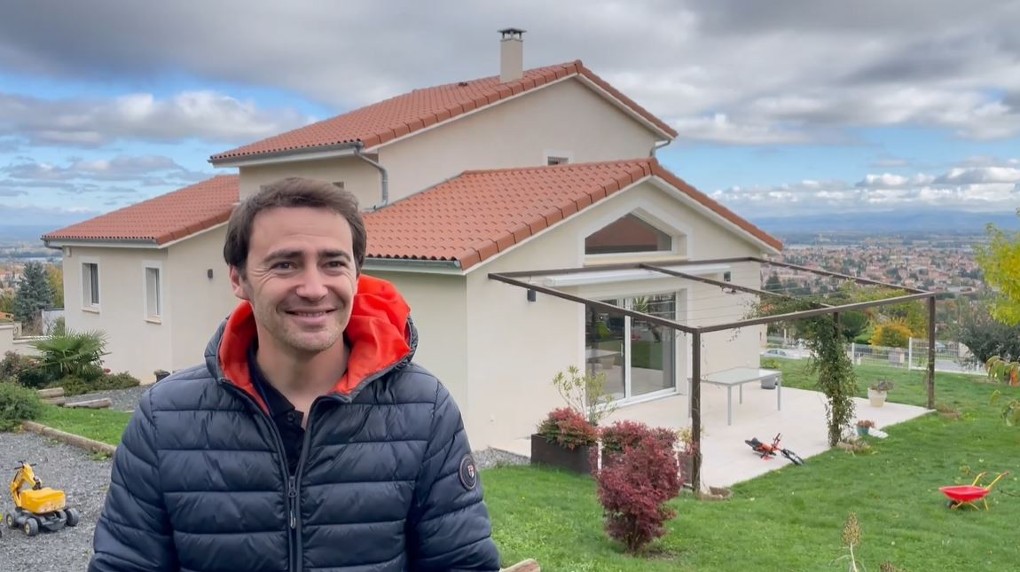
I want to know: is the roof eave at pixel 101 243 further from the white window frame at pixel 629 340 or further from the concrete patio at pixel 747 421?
the concrete patio at pixel 747 421

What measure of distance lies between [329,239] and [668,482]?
602 centimetres

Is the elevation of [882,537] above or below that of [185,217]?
below

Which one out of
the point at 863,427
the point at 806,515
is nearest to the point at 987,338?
the point at 863,427

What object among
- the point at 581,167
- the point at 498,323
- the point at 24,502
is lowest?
the point at 24,502

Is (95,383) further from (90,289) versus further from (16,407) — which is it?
(16,407)

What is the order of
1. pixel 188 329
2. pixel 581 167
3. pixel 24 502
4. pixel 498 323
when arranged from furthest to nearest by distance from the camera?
pixel 188 329 → pixel 581 167 → pixel 498 323 → pixel 24 502

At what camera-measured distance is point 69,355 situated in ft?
62.5

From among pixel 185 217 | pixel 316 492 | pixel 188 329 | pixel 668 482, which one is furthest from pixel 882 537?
pixel 185 217

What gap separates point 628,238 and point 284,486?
13.5 metres

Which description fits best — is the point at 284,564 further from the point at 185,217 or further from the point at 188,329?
the point at 185,217

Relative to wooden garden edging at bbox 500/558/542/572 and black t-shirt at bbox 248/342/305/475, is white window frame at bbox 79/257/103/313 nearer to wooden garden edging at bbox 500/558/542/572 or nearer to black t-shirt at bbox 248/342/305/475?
wooden garden edging at bbox 500/558/542/572

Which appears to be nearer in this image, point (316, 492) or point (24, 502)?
point (316, 492)

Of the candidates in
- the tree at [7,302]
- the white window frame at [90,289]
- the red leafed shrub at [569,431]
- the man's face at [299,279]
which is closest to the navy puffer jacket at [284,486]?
the man's face at [299,279]

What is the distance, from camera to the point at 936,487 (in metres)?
10.7
